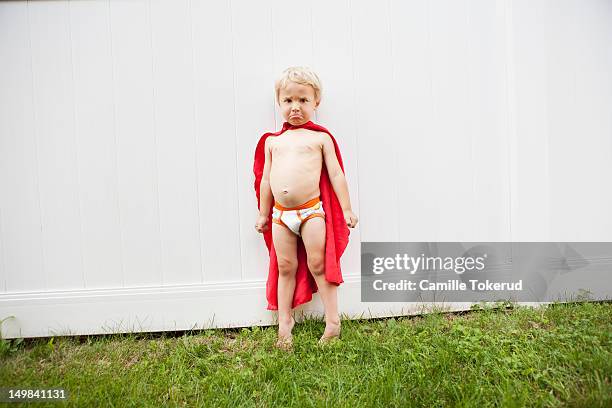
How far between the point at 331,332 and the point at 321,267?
1.08 feet

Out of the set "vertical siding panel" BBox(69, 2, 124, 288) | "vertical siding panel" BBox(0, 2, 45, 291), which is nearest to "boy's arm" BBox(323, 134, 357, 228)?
"vertical siding panel" BBox(69, 2, 124, 288)

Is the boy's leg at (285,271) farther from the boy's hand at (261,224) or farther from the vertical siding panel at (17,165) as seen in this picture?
the vertical siding panel at (17,165)

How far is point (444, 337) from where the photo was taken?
1.76 meters

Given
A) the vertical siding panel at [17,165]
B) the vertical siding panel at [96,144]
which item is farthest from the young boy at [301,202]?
the vertical siding panel at [17,165]

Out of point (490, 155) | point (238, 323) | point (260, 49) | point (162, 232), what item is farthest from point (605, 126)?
point (162, 232)

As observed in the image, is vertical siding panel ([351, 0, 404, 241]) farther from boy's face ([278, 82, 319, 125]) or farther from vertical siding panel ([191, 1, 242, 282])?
vertical siding panel ([191, 1, 242, 282])

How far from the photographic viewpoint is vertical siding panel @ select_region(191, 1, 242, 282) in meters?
2.02

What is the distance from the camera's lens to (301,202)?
1812 mm

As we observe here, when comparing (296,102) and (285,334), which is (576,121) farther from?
(285,334)

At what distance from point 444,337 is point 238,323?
1.07 metres

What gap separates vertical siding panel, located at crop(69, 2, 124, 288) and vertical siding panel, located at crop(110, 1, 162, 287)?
4 cm

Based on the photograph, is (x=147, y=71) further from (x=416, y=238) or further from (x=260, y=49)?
(x=416, y=238)

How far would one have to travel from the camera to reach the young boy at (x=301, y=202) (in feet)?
5.93

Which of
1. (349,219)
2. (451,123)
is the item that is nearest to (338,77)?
Answer: (451,123)
